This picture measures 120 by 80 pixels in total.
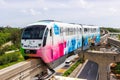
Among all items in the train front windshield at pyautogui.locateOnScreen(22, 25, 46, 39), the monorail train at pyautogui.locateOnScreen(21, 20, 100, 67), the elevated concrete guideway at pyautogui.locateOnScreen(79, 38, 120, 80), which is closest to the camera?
the monorail train at pyautogui.locateOnScreen(21, 20, 100, 67)

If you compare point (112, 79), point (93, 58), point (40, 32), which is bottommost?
point (112, 79)

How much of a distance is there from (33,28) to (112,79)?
97.5ft

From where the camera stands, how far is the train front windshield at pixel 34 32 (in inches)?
615

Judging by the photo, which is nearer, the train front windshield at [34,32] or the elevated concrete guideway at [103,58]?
the train front windshield at [34,32]

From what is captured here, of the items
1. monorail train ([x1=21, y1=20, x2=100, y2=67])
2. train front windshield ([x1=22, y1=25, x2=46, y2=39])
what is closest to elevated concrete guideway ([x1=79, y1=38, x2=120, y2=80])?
monorail train ([x1=21, y1=20, x2=100, y2=67])

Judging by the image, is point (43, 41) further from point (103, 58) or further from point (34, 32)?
point (103, 58)

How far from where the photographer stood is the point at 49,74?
1759 centimetres

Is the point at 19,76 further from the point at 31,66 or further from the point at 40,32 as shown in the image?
the point at 40,32

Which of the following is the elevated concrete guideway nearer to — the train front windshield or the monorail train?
the monorail train

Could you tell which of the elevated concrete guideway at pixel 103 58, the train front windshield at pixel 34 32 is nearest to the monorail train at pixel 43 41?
the train front windshield at pixel 34 32

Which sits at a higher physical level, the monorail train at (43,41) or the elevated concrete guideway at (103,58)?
the monorail train at (43,41)

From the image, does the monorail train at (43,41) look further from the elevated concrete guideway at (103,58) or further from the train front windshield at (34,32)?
the elevated concrete guideway at (103,58)

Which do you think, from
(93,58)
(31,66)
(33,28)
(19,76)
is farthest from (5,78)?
(93,58)

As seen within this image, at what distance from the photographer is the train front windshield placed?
615 inches
